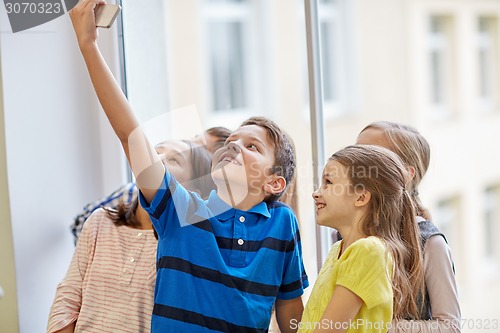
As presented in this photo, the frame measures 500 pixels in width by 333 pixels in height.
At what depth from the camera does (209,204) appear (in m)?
1.31

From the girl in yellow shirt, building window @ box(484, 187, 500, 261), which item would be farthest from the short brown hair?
building window @ box(484, 187, 500, 261)

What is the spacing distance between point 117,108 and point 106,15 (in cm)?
16

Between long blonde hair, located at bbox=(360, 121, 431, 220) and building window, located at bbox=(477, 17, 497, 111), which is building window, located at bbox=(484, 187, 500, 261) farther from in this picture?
long blonde hair, located at bbox=(360, 121, 431, 220)

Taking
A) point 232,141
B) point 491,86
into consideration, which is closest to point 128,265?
point 232,141

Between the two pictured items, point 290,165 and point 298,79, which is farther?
point 298,79

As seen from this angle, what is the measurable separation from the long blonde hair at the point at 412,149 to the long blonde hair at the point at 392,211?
12 centimetres

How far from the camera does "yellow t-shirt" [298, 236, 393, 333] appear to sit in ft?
3.65

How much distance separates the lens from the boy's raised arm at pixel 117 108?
1.15 metres

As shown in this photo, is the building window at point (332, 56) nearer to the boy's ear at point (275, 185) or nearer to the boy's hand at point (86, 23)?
the boy's ear at point (275, 185)

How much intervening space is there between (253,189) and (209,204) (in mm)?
85

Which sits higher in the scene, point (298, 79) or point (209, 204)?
point (298, 79)

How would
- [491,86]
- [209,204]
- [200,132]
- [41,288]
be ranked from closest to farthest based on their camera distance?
[209,204] < [200,132] < [41,288] < [491,86]

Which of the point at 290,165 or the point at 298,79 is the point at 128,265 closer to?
the point at 290,165

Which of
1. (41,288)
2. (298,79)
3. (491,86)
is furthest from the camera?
(491,86)
